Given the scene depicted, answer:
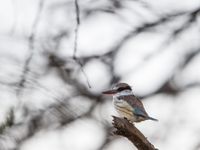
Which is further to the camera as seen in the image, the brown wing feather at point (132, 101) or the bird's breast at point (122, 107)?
the brown wing feather at point (132, 101)

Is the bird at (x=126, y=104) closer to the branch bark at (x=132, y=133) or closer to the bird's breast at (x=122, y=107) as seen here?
the bird's breast at (x=122, y=107)

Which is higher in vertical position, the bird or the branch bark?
the branch bark

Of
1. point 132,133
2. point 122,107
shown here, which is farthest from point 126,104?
point 132,133

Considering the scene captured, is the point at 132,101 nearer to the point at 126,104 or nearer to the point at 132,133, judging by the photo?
the point at 126,104

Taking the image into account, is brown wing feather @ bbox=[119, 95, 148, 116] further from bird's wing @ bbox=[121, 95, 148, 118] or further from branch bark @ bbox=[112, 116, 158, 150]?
branch bark @ bbox=[112, 116, 158, 150]

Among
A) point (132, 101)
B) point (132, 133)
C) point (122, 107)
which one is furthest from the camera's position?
point (132, 101)

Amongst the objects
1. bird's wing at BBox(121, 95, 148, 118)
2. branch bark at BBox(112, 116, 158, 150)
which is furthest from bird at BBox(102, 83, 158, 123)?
branch bark at BBox(112, 116, 158, 150)

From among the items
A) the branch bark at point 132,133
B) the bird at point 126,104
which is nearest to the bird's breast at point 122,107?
the bird at point 126,104

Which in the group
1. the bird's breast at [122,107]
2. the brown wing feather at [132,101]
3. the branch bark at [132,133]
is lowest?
the brown wing feather at [132,101]

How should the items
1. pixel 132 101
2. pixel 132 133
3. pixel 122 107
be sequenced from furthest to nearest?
pixel 132 101 < pixel 122 107 < pixel 132 133
